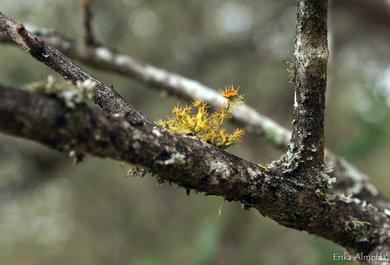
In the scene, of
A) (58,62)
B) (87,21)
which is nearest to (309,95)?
(58,62)

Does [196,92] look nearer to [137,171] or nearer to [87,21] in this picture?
[87,21]

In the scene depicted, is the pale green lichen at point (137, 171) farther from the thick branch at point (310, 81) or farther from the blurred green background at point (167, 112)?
the blurred green background at point (167, 112)

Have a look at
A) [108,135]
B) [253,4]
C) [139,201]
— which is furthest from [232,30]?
[108,135]

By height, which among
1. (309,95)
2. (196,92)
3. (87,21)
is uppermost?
(87,21)

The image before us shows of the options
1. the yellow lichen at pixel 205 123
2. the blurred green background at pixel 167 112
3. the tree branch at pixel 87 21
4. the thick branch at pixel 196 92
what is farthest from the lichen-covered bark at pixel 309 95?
the blurred green background at pixel 167 112

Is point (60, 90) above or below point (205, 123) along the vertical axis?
below

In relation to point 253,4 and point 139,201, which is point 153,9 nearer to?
point 253,4

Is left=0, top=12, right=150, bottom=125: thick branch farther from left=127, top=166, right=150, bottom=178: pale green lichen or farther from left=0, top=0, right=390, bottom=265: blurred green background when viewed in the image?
left=0, top=0, right=390, bottom=265: blurred green background

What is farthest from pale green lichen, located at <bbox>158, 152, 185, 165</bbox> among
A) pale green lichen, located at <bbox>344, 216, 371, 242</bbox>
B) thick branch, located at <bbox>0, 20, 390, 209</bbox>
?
thick branch, located at <bbox>0, 20, 390, 209</bbox>
